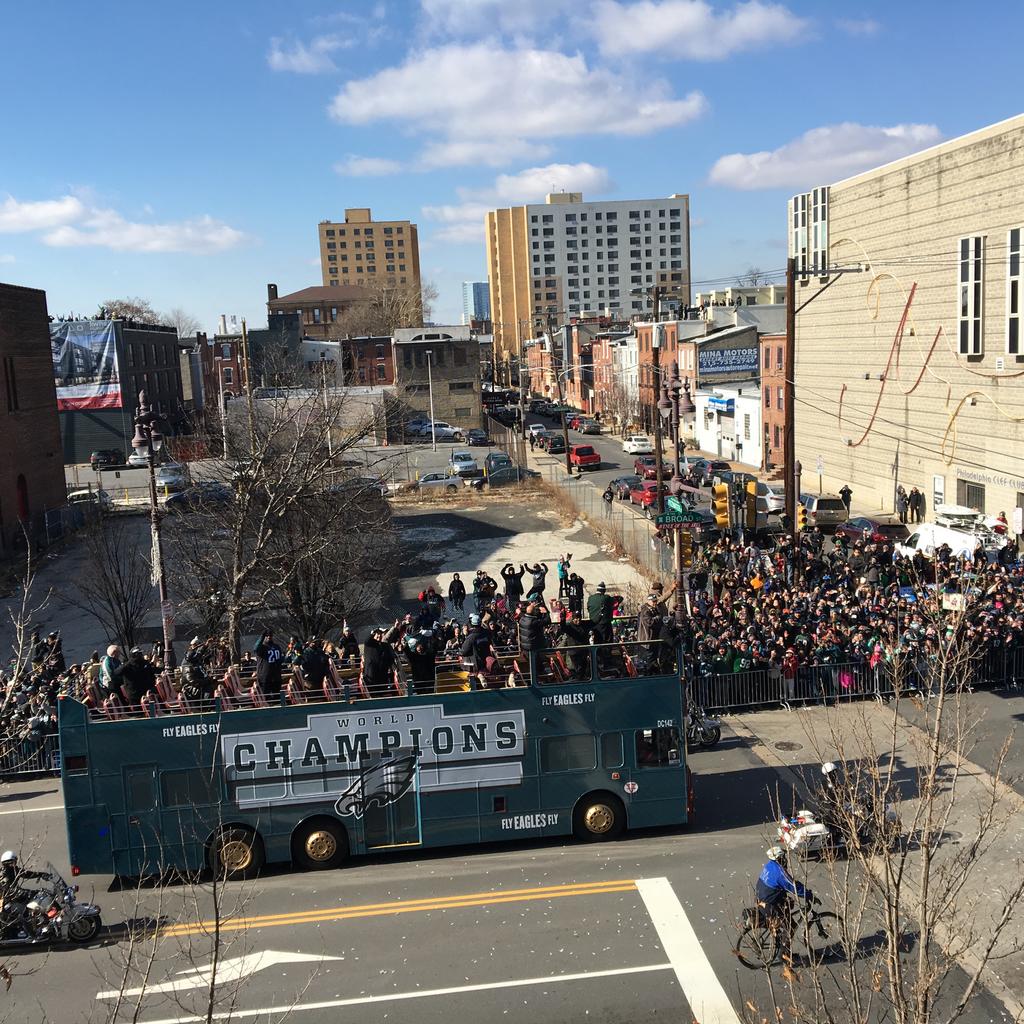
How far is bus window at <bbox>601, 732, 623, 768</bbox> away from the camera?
568 inches

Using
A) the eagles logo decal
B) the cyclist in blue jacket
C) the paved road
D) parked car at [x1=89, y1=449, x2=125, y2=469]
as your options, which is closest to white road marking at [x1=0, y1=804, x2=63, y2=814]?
the paved road

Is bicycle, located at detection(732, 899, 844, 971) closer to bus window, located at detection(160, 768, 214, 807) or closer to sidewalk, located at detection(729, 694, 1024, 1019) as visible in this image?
sidewalk, located at detection(729, 694, 1024, 1019)

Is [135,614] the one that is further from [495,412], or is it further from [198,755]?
[495,412]

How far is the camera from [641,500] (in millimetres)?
45719

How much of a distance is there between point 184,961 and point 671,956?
5.67 metres

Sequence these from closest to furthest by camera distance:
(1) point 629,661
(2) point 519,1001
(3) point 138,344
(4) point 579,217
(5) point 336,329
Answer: (2) point 519,1001, (1) point 629,661, (3) point 138,344, (5) point 336,329, (4) point 579,217

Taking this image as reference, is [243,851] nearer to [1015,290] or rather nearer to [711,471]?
[1015,290]

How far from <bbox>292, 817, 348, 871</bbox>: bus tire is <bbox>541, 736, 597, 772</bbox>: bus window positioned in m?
3.00

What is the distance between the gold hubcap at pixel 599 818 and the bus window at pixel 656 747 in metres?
0.80

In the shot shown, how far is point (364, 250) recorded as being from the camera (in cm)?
19688

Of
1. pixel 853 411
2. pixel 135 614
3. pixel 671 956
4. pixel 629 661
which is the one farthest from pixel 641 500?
pixel 671 956

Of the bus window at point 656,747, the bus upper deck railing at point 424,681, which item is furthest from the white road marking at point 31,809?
the bus window at point 656,747

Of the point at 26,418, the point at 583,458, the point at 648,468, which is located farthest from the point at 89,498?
the point at 648,468

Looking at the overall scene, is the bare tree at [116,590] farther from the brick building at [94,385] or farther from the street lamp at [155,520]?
the brick building at [94,385]
